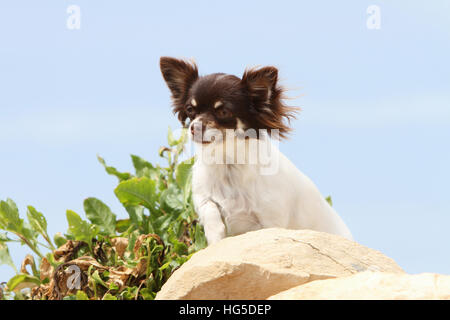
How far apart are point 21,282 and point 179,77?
7.39ft

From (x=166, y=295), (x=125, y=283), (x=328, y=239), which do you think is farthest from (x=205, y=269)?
(x=125, y=283)

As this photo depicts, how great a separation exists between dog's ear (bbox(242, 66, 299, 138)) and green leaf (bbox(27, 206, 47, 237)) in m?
2.21

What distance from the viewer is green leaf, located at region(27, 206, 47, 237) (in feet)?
18.3

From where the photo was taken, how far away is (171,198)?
228 inches

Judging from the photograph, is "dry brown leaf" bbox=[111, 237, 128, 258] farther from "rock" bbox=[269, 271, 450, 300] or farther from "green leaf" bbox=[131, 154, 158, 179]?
"rock" bbox=[269, 271, 450, 300]

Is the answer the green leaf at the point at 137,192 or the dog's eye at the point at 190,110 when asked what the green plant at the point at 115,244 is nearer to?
the green leaf at the point at 137,192

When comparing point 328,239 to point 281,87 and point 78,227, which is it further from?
point 78,227

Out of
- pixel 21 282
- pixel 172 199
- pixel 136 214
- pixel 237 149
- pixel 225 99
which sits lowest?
pixel 21 282

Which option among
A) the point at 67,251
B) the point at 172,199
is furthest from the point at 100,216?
the point at 172,199

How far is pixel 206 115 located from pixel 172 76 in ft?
2.22

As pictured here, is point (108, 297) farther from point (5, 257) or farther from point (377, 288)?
point (377, 288)

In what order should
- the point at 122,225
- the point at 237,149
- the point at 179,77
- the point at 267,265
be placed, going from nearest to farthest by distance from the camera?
the point at 267,265 < the point at 237,149 < the point at 179,77 < the point at 122,225

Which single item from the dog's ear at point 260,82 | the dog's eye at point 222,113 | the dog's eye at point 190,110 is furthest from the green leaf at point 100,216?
the dog's ear at point 260,82

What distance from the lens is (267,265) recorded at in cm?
361
